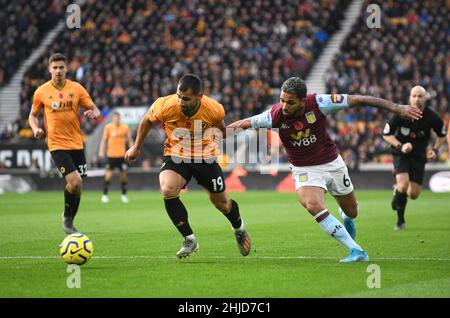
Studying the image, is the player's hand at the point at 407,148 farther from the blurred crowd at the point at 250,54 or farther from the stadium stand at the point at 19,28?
the stadium stand at the point at 19,28

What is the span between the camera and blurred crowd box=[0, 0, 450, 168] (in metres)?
32.5

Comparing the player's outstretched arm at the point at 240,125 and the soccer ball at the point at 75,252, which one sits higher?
the player's outstretched arm at the point at 240,125

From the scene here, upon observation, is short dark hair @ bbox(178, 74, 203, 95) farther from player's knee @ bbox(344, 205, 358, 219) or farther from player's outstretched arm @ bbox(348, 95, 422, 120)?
player's knee @ bbox(344, 205, 358, 219)

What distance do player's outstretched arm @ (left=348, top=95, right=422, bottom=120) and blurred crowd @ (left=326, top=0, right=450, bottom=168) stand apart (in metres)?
20.0

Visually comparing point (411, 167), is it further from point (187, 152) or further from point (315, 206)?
point (187, 152)

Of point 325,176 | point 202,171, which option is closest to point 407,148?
point 325,176

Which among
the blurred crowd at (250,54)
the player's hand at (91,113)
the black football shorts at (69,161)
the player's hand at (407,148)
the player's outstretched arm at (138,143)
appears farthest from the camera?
the blurred crowd at (250,54)

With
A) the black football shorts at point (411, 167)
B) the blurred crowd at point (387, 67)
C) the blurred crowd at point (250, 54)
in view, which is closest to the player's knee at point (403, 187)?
the black football shorts at point (411, 167)

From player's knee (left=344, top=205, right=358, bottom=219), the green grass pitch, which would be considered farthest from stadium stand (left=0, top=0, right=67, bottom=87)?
player's knee (left=344, top=205, right=358, bottom=219)

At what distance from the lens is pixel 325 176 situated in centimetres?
1026

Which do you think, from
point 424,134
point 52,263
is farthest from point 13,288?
point 424,134

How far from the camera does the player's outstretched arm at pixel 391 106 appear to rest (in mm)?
9367

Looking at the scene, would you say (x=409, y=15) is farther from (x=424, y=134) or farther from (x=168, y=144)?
(x=168, y=144)

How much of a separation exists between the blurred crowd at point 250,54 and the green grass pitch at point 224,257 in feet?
42.6
